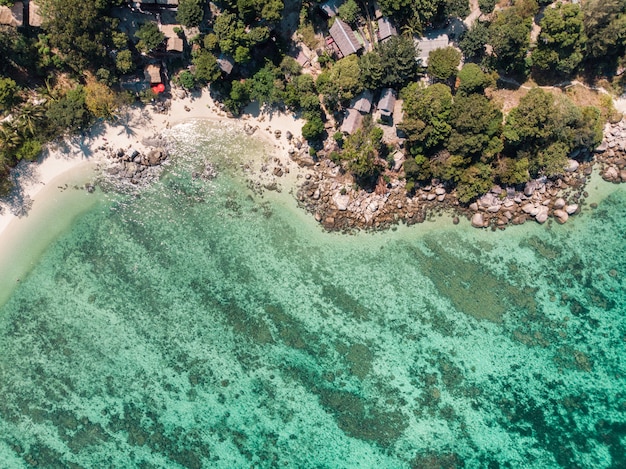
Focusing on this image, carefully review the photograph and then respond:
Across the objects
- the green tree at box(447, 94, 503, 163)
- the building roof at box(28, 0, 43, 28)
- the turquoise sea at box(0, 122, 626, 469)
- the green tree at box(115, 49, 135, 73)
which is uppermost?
the building roof at box(28, 0, 43, 28)

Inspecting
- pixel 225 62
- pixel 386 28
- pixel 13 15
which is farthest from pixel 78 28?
pixel 386 28

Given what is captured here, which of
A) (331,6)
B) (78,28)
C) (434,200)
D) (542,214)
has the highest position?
(78,28)

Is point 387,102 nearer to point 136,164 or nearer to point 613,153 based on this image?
point 613,153

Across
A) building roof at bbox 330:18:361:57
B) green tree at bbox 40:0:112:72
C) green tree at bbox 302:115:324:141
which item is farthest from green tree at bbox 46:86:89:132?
building roof at bbox 330:18:361:57

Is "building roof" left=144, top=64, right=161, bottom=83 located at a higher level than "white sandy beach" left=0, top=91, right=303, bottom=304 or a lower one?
higher

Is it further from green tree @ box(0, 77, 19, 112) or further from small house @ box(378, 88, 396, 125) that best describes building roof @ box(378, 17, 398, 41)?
green tree @ box(0, 77, 19, 112)
